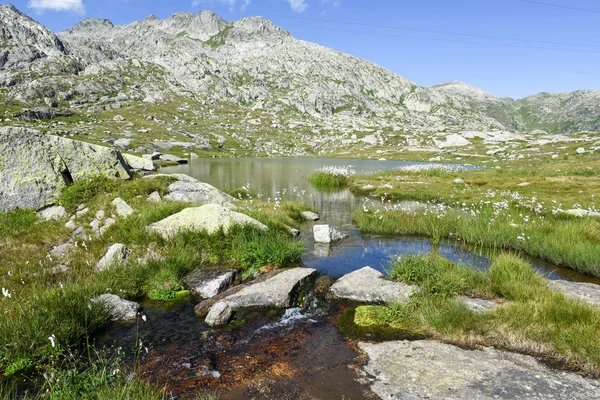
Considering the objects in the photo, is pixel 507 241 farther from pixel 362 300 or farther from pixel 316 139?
pixel 316 139

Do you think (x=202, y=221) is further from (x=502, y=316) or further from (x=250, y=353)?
(x=502, y=316)

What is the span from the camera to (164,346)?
8.42m

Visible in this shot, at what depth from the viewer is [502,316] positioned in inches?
341

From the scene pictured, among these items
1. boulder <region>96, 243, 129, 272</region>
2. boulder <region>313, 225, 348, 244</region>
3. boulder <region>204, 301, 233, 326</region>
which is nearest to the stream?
boulder <region>204, 301, 233, 326</region>

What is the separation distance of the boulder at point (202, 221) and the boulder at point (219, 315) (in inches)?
231

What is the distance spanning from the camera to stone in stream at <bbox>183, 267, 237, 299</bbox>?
38.6 feet

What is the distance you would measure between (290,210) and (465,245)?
11692 millimetres

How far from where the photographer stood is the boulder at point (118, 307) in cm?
960

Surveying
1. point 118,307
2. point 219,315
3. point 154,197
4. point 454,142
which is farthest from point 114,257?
point 454,142

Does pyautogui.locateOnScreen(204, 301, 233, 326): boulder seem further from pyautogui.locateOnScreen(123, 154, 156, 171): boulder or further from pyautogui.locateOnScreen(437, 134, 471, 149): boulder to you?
pyautogui.locateOnScreen(437, 134, 471, 149): boulder

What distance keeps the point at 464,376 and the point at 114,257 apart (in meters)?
12.1

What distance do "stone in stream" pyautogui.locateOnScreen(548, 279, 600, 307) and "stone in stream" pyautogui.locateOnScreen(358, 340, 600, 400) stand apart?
398 cm

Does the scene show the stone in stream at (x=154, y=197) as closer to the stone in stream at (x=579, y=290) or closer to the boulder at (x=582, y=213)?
the stone in stream at (x=579, y=290)

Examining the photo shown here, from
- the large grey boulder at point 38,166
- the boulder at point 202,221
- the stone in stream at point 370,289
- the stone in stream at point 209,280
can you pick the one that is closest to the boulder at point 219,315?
the stone in stream at point 209,280
